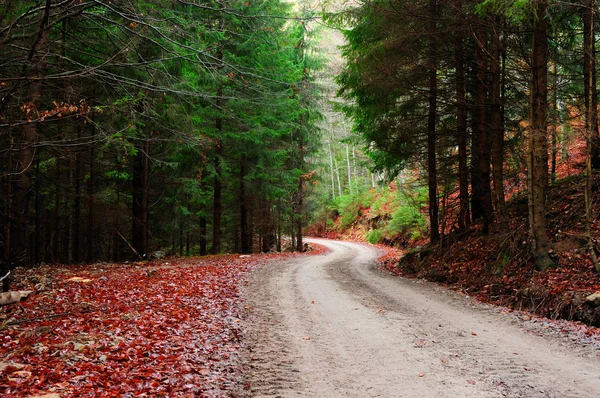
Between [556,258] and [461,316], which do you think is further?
[556,258]

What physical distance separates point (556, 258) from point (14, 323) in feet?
34.6

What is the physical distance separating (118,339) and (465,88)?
43.6 feet

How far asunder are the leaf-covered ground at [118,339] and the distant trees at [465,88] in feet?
24.4

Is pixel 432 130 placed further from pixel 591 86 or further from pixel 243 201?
pixel 243 201

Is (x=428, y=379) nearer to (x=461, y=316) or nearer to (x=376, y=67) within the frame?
(x=461, y=316)

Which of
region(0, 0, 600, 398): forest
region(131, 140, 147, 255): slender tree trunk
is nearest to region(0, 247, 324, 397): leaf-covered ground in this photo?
region(0, 0, 600, 398): forest

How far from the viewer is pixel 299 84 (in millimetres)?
21844

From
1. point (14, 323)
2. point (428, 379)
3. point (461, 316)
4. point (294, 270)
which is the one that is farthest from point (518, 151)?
point (14, 323)

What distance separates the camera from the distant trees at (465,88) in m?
9.37

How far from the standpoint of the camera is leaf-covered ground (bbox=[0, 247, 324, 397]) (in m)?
4.07

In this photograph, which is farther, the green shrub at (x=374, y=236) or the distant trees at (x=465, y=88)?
the green shrub at (x=374, y=236)

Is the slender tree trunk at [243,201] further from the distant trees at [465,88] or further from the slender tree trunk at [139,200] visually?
the distant trees at [465,88]

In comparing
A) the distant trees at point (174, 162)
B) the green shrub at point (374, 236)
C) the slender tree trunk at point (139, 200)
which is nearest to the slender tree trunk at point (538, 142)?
the distant trees at point (174, 162)

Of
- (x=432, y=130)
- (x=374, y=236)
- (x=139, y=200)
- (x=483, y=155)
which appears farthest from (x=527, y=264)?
(x=374, y=236)
